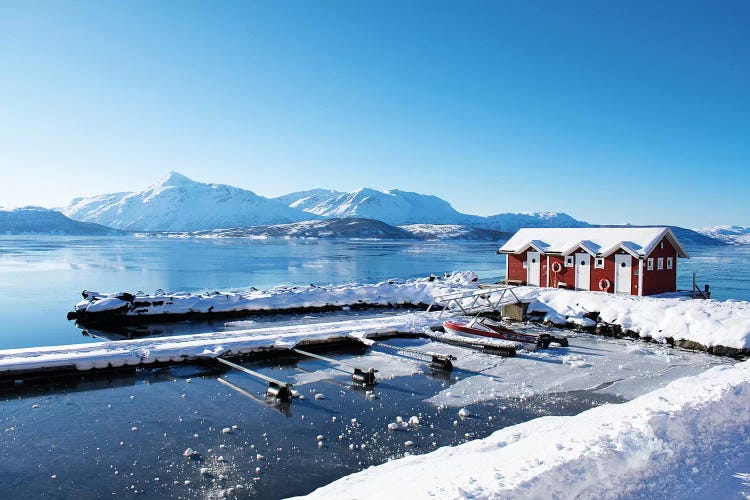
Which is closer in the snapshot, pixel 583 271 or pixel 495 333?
pixel 495 333

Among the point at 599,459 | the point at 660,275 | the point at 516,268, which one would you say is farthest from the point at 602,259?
the point at 599,459

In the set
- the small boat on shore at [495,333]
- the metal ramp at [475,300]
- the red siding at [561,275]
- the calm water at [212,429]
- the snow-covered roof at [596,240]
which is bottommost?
the calm water at [212,429]

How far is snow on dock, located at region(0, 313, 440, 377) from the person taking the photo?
15820 millimetres

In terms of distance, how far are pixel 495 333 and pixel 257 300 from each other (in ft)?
50.1

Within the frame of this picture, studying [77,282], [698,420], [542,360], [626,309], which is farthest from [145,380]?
[77,282]

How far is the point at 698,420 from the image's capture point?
8570 mm

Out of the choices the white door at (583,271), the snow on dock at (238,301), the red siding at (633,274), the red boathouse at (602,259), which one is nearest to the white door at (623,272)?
the red boathouse at (602,259)

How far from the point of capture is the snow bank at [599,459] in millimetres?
6270

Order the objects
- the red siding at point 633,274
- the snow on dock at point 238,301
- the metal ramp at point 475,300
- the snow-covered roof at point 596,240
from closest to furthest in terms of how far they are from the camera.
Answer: the metal ramp at point 475,300, the snow on dock at point 238,301, the red siding at point 633,274, the snow-covered roof at point 596,240

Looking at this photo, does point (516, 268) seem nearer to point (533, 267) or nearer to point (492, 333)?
point (533, 267)

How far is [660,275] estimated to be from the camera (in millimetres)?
30125

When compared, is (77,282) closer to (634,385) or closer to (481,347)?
(481,347)

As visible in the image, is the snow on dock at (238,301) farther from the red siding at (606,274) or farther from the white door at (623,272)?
the white door at (623,272)

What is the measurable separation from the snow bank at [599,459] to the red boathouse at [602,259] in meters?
20.6
